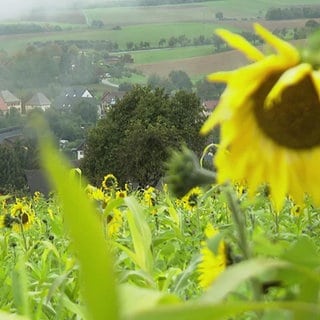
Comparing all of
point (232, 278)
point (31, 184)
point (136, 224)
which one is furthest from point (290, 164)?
point (31, 184)

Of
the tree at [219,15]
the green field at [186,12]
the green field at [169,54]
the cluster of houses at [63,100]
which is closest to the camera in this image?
the cluster of houses at [63,100]

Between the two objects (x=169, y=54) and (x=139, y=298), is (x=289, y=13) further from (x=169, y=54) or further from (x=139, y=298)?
(x=139, y=298)

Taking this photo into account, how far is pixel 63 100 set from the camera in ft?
87.5

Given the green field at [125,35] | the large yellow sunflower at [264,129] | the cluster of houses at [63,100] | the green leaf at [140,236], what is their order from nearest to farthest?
the large yellow sunflower at [264,129], the green leaf at [140,236], the cluster of houses at [63,100], the green field at [125,35]

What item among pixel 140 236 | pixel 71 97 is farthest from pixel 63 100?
pixel 140 236

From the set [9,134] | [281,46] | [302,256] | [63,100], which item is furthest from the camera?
[63,100]

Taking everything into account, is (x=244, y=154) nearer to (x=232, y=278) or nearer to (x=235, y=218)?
(x=235, y=218)

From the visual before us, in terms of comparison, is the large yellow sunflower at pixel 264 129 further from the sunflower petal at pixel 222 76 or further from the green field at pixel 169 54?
the green field at pixel 169 54

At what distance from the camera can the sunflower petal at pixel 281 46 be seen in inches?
14.7

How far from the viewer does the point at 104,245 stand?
15 cm

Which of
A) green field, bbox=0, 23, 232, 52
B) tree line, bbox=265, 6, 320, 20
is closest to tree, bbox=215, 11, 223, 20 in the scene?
green field, bbox=0, 23, 232, 52

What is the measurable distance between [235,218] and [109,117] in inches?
644

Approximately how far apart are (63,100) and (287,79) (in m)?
26.6

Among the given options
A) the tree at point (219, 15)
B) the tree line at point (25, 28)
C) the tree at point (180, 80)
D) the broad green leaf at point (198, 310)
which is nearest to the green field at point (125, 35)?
the tree line at point (25, 28)
